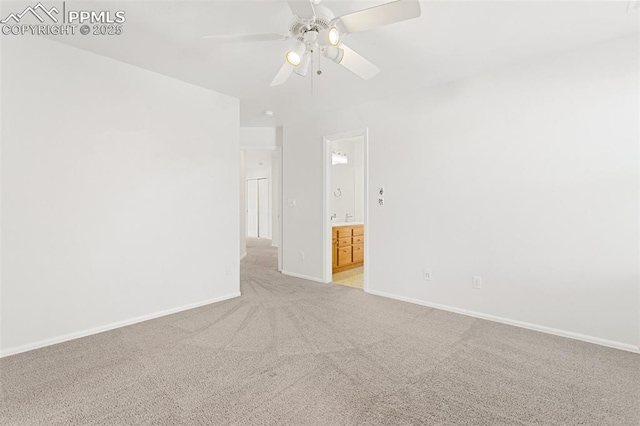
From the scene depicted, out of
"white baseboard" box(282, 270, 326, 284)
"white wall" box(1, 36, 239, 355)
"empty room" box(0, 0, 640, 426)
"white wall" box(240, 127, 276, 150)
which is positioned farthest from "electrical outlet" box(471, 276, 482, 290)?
"white wall" box(240, 127, 276, 150)

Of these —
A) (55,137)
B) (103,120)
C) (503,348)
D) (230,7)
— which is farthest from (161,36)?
(503,348)

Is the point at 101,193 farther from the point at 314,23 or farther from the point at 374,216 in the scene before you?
the point at 374,216

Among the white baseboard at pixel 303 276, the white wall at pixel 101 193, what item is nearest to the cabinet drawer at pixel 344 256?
the white baseboard at pixel 303 276

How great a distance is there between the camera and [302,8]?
5.58 ft

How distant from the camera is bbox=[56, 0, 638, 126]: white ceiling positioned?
2098 millimetres

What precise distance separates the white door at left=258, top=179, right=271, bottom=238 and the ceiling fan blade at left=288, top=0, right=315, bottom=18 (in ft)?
27.1

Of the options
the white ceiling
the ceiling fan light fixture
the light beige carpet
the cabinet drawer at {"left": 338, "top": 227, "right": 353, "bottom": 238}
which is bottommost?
the light beige carpet

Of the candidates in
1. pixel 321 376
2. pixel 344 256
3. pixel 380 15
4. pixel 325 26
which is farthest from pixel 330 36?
pixel 344 256

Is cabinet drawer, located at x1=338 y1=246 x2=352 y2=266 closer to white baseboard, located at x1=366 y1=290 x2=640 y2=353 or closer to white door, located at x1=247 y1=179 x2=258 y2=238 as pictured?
white baseboard, located at x1=366 y1=290 x2=640 y2=353

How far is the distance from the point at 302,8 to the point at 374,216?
2720 millimetres

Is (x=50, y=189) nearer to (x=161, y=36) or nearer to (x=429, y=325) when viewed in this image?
(x=161, y=36)

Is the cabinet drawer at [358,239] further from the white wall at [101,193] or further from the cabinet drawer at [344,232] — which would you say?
the white wall at [101,193]

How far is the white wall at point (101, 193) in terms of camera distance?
2.39m

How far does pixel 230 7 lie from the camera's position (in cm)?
207
